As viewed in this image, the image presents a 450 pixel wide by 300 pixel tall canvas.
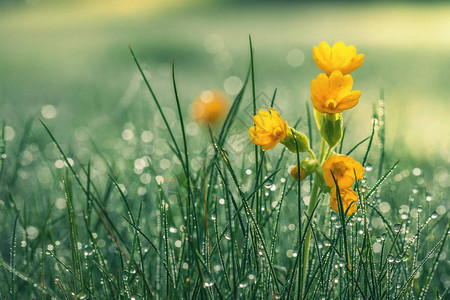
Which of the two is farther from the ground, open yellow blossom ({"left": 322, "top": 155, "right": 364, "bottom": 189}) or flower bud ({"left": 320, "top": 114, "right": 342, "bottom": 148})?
flower bud ({"left": 320, "top": 114, "right": 342, "bottom": 148})

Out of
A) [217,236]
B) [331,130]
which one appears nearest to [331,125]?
[331,130]

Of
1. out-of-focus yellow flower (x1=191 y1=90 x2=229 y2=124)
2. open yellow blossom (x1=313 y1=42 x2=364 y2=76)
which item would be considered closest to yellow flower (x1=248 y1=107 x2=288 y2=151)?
open yellow blossom (x1=313 y1=42 x2=364 y2=76)

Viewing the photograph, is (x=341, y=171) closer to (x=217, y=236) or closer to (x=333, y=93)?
(x=333, y=93)

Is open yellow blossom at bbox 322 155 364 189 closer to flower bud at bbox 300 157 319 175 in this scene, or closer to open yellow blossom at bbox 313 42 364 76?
flower bud at bbox 300 157 319 175

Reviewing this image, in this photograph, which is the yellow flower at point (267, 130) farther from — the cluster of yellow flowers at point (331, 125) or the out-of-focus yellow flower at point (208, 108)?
the out-of-focus yellow flower at point (208, 108)

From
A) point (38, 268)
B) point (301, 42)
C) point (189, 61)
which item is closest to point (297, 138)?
point (38, 268)

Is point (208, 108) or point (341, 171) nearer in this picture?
point (341, 171)

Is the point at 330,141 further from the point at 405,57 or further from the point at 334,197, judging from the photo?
the point at 405,57
